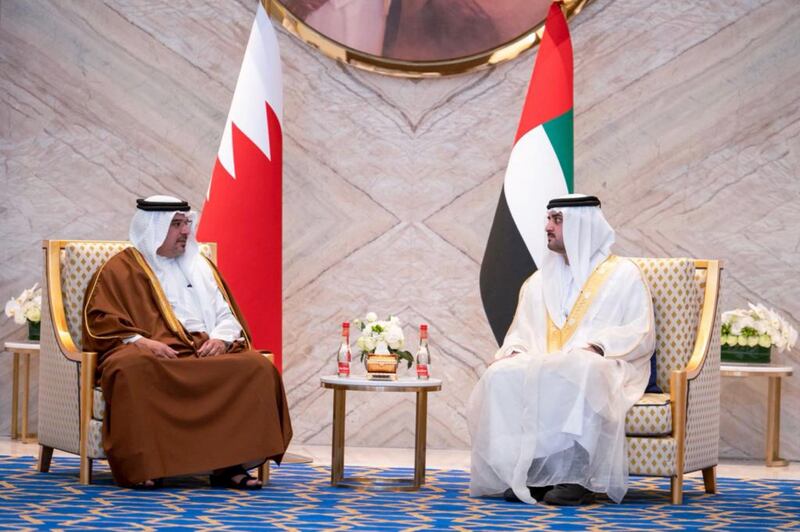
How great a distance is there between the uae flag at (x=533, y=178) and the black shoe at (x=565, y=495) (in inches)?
53.2

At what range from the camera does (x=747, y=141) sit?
24.5ft

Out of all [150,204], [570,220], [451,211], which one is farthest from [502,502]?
[451,211]

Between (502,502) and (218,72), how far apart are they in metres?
3.52

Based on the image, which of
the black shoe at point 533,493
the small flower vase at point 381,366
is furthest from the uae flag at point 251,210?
the black shoe at point 533,493

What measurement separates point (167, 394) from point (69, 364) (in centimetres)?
56

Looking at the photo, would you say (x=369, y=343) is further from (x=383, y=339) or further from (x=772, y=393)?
(x=772, y=393)

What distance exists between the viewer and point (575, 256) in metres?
5.98

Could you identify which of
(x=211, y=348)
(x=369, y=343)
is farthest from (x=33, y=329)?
(x=369, y=343)

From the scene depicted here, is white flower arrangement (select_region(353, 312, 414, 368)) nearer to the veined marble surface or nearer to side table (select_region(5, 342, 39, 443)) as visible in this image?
the veined marble surface

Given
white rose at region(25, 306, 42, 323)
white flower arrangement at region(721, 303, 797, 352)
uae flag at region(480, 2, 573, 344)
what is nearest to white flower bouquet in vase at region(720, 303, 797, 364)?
white flower arrangement at region(721, 303, 797, 352)

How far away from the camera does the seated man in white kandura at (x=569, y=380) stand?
17.4 ft

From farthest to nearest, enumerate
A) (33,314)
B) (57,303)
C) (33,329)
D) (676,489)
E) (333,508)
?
(33,329)
(33,314)
(57,303)
(676,489)
(333,508)

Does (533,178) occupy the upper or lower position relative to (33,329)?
upper

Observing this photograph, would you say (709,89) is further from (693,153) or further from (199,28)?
(199,28)
